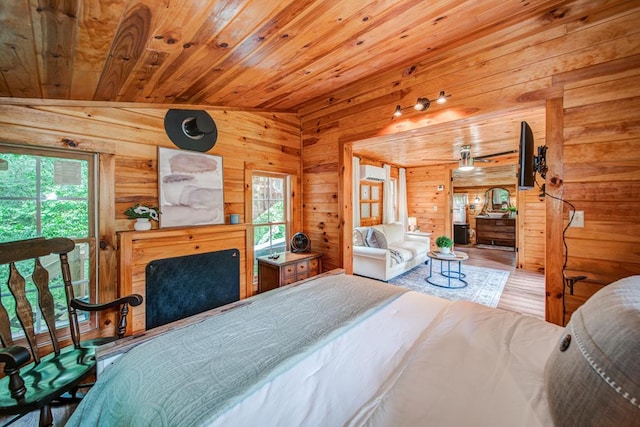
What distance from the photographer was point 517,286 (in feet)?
13.4

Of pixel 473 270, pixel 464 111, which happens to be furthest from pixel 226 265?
pixel 473 270

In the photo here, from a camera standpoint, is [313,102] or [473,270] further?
[473,270]

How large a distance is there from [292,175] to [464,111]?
2097 millimetres

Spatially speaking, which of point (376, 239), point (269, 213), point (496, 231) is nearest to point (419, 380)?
point (269, 213)

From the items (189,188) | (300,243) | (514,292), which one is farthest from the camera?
(514,292)

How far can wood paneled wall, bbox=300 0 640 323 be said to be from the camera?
1530mm

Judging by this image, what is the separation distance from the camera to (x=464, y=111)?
82.1 inches

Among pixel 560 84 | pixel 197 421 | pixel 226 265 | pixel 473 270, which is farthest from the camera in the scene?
pixel 473 270

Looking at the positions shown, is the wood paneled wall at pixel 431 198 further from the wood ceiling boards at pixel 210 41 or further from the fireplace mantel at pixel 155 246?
the fireplace mantel at pixel 155 246

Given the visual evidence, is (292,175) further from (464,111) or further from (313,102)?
(464,111)

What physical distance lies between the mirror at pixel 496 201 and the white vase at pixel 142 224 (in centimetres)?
1023

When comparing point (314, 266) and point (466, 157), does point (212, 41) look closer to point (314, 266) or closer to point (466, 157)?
point (314, 266)

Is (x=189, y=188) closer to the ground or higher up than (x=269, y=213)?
higher up

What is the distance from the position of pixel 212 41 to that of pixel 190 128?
1.05 m
